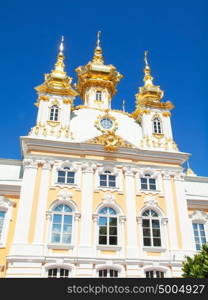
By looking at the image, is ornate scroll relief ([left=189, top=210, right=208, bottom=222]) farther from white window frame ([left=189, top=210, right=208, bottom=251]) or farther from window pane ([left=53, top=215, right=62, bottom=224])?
window pane ([left=53, top=215, right=62, bottom=224])

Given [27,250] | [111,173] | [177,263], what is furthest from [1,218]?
[177,263]

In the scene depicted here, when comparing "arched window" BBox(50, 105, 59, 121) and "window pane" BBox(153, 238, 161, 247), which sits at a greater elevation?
"arched window" BBox(50, 105, 59, 121)

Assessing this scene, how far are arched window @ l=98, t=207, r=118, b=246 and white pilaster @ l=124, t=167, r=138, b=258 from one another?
943mm

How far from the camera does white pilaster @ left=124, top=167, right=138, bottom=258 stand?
67.7 ft

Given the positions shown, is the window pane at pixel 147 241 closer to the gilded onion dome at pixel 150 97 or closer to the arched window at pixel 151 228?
the arched window at pixel 151 228

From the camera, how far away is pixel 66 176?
898 inches

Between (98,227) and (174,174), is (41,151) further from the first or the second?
(174,174)

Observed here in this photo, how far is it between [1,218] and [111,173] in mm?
8646

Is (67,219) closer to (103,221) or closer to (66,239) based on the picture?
(66,239)

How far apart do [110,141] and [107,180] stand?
3.20 meters

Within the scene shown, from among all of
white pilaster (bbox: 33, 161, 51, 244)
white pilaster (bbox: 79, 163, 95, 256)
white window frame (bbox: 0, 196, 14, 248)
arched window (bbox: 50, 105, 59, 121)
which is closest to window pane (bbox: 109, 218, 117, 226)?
white pilaster (bbox: 79, 163, 95, 256)

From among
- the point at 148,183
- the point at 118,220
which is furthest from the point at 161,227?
the point at 148,183

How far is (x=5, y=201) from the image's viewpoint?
21.4m

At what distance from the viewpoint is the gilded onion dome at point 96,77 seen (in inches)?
1286
